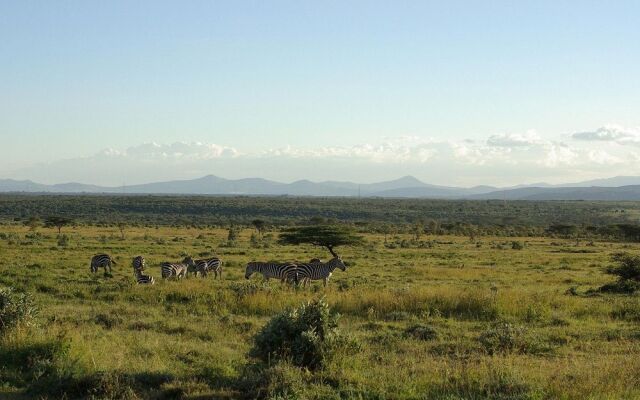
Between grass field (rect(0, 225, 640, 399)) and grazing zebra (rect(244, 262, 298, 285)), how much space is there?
1741 mm

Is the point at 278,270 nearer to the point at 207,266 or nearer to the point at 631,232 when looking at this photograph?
the point at 207,266

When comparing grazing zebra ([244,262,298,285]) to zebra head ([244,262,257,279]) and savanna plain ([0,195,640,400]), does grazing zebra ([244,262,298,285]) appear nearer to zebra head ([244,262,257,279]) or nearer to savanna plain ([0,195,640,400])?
zebra head ([244,262,257,279])

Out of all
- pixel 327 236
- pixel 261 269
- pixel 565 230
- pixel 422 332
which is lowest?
pixel 565 230

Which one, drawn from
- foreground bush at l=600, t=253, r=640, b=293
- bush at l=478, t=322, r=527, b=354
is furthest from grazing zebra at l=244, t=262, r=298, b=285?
bush at l=478, t=322, r=527, b=354

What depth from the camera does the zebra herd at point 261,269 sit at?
23938mm

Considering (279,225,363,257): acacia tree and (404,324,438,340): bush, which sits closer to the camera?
(404,324,438,340): bush

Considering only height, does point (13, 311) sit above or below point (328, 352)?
above

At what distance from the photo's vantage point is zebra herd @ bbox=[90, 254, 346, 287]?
23.9 meters

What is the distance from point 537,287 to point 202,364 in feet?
58.5

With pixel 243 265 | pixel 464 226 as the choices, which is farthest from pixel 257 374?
pixel 464 226

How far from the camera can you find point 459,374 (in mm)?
9320

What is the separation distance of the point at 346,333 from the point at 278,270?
14.1 metres

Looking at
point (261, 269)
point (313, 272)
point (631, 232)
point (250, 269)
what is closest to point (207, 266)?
point (250, 269)

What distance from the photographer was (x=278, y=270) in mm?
24484
